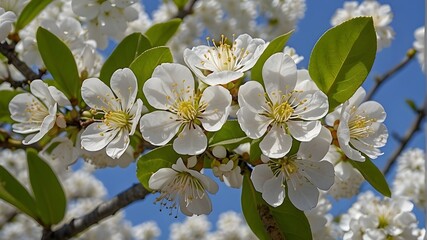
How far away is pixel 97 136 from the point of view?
1.20 metres

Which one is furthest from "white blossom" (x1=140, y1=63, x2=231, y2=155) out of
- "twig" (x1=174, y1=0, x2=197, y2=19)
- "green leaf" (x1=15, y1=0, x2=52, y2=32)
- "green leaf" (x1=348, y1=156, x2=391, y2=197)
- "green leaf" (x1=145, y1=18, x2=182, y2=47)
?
"twig" (x1=174, y1=0, x2=197, y2=19)

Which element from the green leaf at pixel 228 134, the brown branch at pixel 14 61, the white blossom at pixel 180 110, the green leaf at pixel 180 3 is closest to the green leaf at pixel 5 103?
the brown branch at pixel 14 61

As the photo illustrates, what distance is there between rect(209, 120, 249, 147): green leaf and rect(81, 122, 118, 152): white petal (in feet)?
0.70

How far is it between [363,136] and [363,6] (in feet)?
5.08

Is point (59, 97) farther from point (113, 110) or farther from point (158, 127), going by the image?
point (158, 127)

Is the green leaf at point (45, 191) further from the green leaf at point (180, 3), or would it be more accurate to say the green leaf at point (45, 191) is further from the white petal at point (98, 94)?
the green leaf at point (180, 3)

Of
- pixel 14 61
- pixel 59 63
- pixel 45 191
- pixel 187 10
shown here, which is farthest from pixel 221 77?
pixel 187 10

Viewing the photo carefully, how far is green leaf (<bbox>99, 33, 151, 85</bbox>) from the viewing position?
1334mm

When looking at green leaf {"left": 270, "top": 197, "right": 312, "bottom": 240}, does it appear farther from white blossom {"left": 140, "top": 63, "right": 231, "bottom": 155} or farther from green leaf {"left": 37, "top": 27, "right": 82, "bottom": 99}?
green leaf {"left": 37, "top": 27, "right": 82, "bottom": 99}

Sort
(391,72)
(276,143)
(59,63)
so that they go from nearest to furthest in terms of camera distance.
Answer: (276,143)
(59,63)
(391,72)

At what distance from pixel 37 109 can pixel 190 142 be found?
0.48 meters

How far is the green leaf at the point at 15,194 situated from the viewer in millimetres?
1551

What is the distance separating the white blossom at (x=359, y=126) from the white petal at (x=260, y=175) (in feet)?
0.47

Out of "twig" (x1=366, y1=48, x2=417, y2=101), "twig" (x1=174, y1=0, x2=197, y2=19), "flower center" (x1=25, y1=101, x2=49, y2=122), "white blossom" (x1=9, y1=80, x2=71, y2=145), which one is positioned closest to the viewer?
"white blossom" (x1=9, y1=80, x2=71, y2=145)
